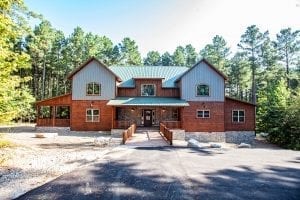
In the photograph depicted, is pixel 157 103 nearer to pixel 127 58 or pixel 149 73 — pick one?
pixel 149 73

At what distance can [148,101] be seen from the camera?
26688 mm

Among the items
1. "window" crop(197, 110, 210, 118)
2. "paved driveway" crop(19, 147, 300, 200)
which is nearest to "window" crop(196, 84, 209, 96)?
"window" crop(197, 110, 210, 118)

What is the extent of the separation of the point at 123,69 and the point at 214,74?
34.7ft

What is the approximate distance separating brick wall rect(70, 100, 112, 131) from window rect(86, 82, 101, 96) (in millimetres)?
878

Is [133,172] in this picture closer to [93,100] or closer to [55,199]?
[55,199]

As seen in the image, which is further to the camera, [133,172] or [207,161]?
[207,161]

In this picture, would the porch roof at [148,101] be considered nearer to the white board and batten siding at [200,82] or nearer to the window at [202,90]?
the white board and batten siding at [200,82]

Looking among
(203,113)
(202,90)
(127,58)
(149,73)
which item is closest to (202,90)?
(202,90)

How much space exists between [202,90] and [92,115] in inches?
430

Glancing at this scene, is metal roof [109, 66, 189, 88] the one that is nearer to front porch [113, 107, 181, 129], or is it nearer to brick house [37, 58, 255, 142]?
brick house [37, 58, 255, 142]

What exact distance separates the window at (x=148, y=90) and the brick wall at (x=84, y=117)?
3786 mm

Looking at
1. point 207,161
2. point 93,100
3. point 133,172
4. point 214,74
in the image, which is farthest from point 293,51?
point 133,172

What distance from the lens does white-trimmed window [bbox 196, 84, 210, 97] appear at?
27.2 meters

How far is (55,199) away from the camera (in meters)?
7.31
